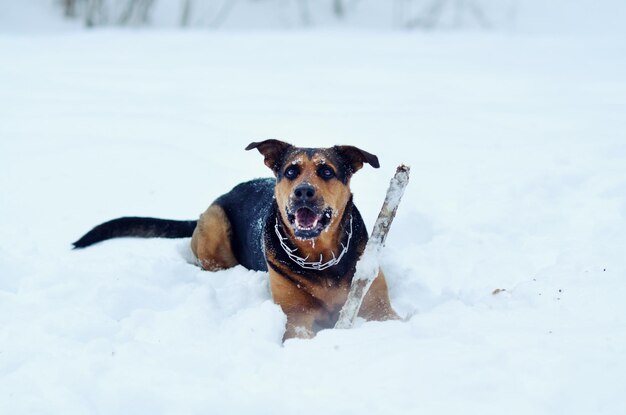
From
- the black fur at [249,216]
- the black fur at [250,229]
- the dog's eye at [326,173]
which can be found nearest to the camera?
the dog's eye at [326,173]

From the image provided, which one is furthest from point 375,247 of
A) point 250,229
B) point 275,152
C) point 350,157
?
point 250,229

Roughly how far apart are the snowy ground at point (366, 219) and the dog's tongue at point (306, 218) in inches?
20.7

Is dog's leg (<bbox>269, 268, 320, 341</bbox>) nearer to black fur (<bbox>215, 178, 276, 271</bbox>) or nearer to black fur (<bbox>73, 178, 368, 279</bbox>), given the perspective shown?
black fur (<bbox>73, 178, 368, 279</bbox>)

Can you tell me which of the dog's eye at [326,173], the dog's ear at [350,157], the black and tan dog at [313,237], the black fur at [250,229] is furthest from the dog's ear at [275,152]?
the dog's eye at [326,173]

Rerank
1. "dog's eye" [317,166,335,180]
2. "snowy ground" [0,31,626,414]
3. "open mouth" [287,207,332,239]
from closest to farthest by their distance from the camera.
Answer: "snowy ground" [0,31,626,414] → "open mouth" [287,207,332,239] → "dog's eye" [317,166,335,180]

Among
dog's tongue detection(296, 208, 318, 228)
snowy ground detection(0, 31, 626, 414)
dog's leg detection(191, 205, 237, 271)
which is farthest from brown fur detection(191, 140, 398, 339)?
dog's leg detection(191, 205, 237, 271)

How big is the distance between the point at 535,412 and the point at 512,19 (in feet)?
71.2

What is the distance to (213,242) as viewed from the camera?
5.44 metres

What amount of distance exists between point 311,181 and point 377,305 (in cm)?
94

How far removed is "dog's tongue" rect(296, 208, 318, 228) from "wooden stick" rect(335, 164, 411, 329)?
0.44 m

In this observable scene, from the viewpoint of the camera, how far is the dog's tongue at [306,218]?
403cm

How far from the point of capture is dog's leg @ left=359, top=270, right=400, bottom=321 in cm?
427

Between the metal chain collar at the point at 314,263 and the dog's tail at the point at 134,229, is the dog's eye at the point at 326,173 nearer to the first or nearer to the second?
the metal chain collar at the point at 314,263

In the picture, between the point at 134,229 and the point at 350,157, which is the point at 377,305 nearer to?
the point at 350,157
